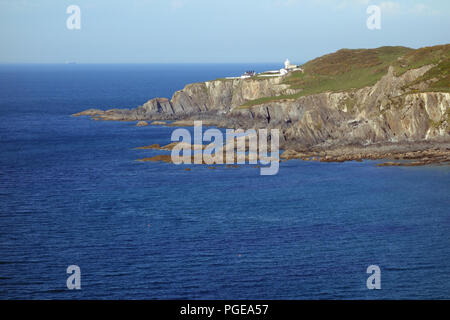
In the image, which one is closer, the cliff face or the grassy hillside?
the cliff face

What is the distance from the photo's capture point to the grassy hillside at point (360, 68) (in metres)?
95.1

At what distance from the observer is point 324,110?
96.8 meters

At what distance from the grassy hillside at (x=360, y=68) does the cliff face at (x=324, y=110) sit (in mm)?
1399
